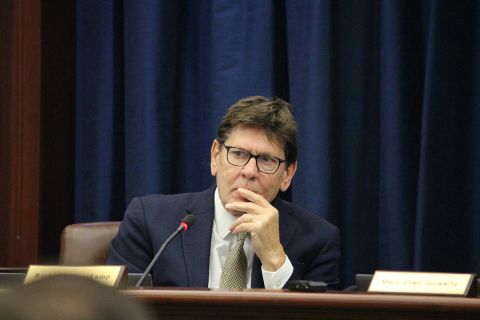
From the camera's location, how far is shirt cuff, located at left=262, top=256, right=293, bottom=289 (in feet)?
8.07

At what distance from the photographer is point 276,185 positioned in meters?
2.73

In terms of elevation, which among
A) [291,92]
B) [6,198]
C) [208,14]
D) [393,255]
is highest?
[208,14]

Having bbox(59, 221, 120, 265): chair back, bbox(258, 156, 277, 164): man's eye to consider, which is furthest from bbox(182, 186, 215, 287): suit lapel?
bbox(59, 221, 120, 265): chair back

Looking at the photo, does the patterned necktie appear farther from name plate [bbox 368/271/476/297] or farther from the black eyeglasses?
A: name plate [bbox 368/271/476/297]

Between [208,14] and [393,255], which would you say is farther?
[208,14]

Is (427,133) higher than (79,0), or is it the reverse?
(79,0)

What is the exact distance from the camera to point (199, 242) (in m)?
2.60

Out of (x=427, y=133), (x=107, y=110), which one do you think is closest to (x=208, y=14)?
(x=107, y=110)

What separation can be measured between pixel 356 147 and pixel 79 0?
137 centimetres

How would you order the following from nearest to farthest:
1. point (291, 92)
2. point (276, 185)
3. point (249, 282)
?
point (249, 282) → point (276, 185) → point (291, 92)

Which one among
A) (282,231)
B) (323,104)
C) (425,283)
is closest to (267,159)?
(282,231)

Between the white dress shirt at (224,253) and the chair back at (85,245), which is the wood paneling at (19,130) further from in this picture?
the white dress shirt at (224,253)

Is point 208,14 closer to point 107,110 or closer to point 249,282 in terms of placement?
point 107,110

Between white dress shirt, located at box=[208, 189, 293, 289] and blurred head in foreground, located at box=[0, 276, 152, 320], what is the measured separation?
2005 millimetres
